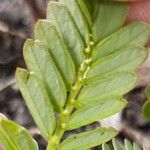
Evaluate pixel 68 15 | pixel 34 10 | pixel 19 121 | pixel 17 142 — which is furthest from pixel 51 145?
pixel 34 10

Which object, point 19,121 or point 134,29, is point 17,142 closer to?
point 134,29

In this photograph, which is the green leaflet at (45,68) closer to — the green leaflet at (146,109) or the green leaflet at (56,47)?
the green leaflet at (56,47)

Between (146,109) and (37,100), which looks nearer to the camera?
(37,100)

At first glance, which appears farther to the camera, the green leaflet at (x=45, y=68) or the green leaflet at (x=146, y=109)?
the green leaflet at (x=146, y=109)

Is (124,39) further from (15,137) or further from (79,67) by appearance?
(15,137)

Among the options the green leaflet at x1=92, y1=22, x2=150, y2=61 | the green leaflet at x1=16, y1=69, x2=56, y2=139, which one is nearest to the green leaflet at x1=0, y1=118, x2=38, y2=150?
the green leaflet at x1=16, y1=69, x2=56, y2=139

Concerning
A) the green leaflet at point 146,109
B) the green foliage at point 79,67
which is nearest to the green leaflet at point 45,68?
the green foliage at point 79,67

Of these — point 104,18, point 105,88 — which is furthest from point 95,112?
point 104,18
